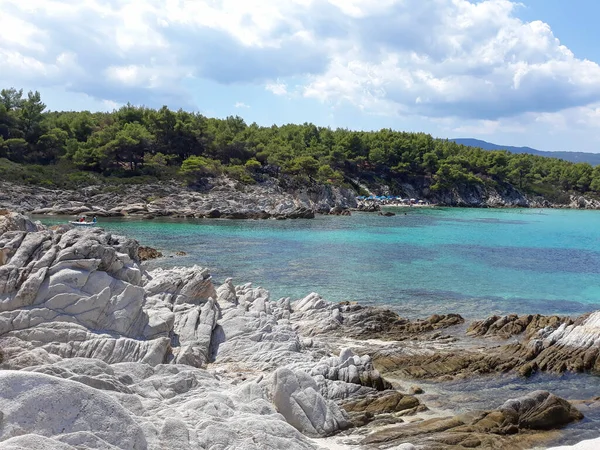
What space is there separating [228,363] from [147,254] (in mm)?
25499

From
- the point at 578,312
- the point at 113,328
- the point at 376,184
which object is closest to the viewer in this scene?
the point at 113,328

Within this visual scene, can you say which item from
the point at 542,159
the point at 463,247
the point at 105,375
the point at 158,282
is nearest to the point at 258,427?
the point at 105,375

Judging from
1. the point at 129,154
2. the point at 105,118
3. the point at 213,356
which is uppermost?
the point at 105,118

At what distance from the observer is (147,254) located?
136 feet

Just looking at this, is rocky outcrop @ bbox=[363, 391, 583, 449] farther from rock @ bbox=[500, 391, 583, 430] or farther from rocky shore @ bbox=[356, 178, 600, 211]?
rocky shore @ bbox=[356, 178, 600, 211]

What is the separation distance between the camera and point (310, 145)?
12838 cm

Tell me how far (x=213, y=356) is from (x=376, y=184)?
110346mm

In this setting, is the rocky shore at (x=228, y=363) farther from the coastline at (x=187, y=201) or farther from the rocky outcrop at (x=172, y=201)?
the coastline at (x=187, y=201)

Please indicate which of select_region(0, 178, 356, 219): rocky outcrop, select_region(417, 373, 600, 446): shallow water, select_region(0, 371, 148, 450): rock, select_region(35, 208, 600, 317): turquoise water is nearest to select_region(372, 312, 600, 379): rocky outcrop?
select_region(417, 373, 600, 446): shallow water

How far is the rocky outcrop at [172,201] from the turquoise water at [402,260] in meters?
6.56

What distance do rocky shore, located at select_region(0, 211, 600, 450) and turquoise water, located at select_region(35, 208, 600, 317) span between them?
18.8 feet

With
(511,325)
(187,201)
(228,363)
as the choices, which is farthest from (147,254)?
(187,201)

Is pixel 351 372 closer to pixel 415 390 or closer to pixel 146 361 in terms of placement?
pixel 415 390

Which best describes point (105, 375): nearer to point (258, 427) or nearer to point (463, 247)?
point (258, 427)
